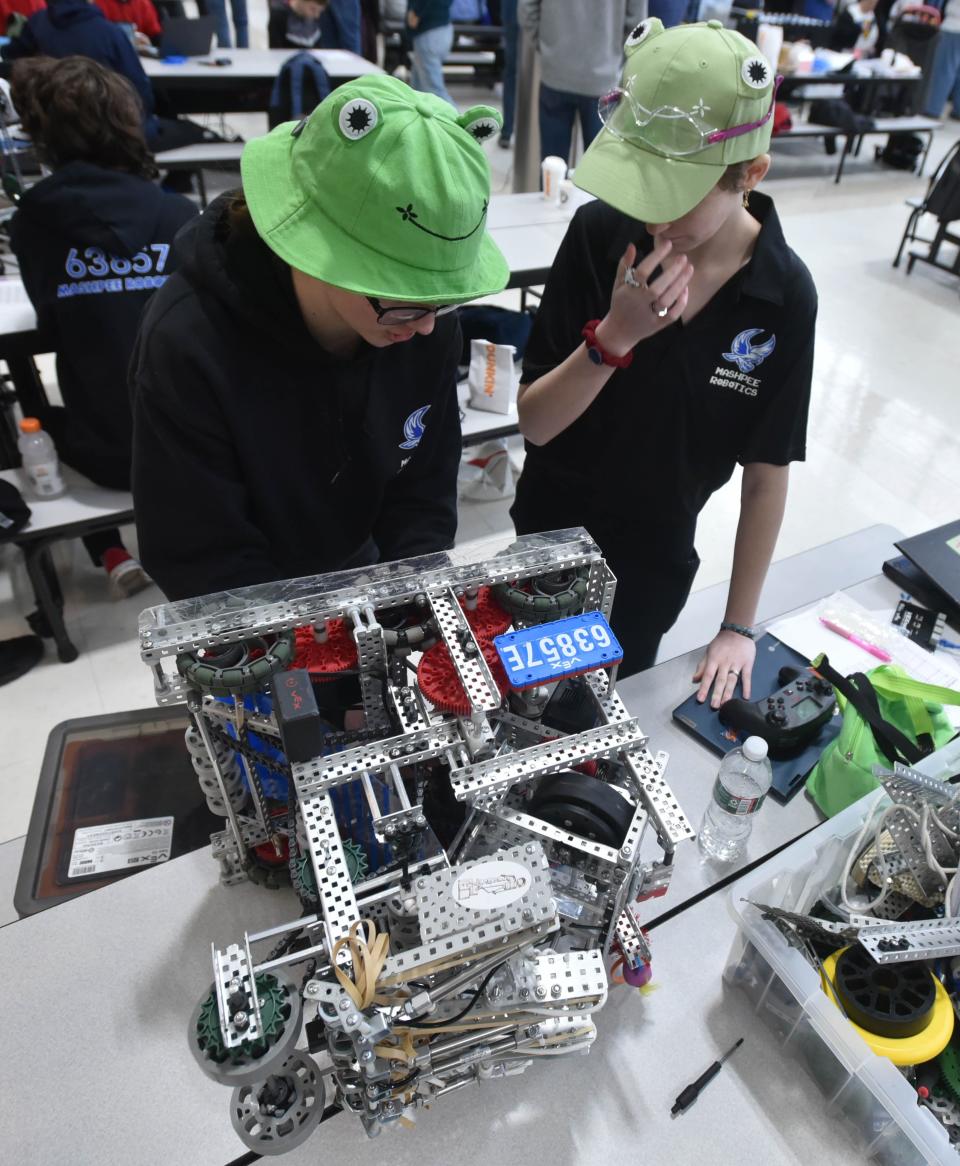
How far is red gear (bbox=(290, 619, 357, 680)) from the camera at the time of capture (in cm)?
102

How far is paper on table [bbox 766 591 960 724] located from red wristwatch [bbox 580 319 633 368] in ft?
2.35

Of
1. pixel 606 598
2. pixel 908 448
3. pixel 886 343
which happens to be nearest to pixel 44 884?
pixel 606 598

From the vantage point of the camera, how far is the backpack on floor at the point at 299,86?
404 centimetres

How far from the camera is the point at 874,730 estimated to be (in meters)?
1.24

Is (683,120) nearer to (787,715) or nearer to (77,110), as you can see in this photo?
(787,715)

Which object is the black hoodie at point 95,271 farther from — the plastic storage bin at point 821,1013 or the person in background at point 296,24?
the person in background at point 296,24

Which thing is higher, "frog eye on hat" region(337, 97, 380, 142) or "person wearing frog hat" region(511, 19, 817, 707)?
"frog eye on hat" region(337, 97, 380, 142)

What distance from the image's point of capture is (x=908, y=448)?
12.7 feet

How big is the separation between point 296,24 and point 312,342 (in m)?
5.96

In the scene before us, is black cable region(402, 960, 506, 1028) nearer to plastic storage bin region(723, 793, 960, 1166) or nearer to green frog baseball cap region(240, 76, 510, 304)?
plastic storage bin region(723, 793, 960, 1166)

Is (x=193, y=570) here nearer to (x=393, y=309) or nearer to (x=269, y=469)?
(x=269, y=469)

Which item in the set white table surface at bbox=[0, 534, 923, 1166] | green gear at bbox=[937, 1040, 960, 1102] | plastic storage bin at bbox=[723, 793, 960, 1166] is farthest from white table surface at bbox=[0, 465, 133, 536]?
green gear at bbox=[937, 1040, 960, 1102]

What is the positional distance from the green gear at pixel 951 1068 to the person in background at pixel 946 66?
30.3 feet

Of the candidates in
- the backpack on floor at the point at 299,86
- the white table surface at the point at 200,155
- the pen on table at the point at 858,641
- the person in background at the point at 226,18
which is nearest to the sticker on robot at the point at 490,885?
the pen on table at the point at 858,641
